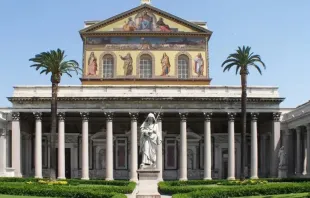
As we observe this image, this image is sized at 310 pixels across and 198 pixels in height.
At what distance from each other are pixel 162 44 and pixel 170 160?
1224 centimetres

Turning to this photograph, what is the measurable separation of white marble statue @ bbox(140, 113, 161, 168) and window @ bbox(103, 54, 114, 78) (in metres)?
36.1

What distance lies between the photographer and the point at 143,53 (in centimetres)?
6750

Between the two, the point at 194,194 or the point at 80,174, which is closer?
the point at 194,194

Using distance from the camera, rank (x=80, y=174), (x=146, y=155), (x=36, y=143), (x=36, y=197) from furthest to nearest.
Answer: (x=80, y=174) → (x=36, y=143) → (x=36, y=197) → (x=146, y=155)

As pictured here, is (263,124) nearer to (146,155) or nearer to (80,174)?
(80,174)

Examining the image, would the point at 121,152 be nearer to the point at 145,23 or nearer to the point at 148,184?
the point at 145,23

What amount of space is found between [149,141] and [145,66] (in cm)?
3637

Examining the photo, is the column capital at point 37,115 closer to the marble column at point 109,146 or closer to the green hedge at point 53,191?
the marble column at point 109,146

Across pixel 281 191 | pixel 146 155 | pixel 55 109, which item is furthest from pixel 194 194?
pixel 55 109

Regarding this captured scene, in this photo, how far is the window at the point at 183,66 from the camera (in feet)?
222

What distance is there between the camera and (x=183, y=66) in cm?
6788

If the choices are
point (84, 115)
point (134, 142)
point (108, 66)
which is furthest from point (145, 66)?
point (134, 142)

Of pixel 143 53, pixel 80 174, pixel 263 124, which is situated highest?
pixel 143 53

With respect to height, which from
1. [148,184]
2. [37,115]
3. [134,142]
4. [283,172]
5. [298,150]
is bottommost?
[283,172]
